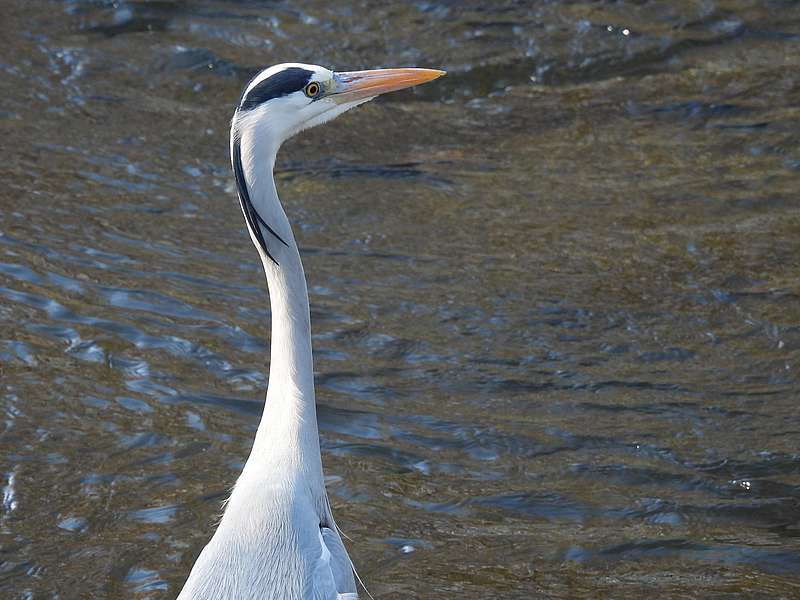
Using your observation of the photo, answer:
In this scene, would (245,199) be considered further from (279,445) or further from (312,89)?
(279,445)

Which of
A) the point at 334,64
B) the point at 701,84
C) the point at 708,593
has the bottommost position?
the point at 708,593

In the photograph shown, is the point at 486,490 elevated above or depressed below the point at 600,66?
below

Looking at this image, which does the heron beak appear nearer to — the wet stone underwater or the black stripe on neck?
the black stripe on neck

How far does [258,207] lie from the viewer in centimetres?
381

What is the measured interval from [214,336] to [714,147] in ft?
12.7

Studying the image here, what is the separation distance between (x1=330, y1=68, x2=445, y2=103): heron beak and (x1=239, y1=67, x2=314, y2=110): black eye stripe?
230mm

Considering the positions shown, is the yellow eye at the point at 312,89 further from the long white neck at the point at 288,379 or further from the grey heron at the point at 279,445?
the long white neck at the point at 288,379

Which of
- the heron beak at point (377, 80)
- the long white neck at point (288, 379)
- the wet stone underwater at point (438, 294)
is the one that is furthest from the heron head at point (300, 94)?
the wet stone underwater at point (438, 294)

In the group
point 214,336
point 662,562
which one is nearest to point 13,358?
point 214,336

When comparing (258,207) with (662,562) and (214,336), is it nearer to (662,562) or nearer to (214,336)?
(662,562)

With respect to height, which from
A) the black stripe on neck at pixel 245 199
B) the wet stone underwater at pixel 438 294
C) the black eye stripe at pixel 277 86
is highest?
the black eye stripe at pixel 277 86

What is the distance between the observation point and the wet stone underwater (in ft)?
16.5

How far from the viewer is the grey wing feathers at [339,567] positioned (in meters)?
3.92

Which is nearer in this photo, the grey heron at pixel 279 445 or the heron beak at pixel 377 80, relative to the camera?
the grey heron at pixel 279 445
